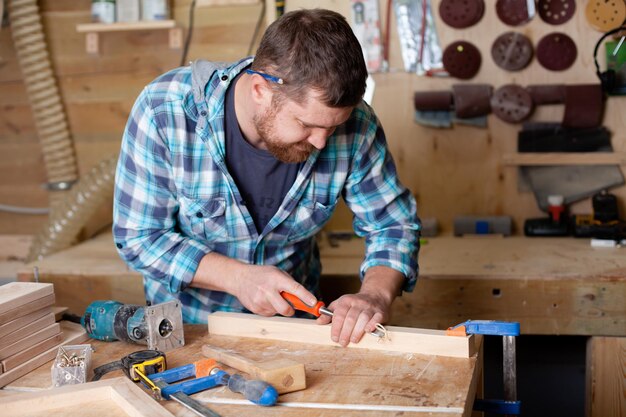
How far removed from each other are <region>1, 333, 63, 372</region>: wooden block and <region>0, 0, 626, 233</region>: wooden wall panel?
1673 millimetres

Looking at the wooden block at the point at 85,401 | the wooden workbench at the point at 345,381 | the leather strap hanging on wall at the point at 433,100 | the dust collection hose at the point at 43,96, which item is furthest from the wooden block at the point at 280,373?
the dust collection hose at the point at 43,96

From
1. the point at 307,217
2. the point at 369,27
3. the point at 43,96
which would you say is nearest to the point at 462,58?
the point at 369,27

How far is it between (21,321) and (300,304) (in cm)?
58

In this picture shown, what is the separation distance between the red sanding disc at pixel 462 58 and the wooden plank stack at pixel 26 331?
6.03 ft

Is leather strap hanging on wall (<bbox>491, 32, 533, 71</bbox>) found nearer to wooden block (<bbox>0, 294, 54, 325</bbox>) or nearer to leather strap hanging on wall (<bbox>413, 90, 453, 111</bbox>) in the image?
leather strap hanging on wall (<bbox>413, 90, 453, 111</bbox>)

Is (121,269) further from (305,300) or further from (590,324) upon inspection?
(590,324)

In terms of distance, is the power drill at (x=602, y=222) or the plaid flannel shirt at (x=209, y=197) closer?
the plaid flannel shirt at (x=209, y=197)

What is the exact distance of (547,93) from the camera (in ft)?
9.70

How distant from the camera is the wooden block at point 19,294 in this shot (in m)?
1.55

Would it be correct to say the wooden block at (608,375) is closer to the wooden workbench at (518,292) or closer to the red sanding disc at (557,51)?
the wooden workbench at (518,292)

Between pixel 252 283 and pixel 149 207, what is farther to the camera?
pixel 149 207

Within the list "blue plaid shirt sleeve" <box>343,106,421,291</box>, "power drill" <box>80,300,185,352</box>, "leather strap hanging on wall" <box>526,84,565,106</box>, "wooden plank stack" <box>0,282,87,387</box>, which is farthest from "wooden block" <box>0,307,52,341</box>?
"leather strap hanging on wall" <box>526,84,565,106</box>

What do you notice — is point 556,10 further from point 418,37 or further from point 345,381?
point 345,381

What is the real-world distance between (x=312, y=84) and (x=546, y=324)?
4.56ft
